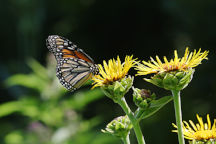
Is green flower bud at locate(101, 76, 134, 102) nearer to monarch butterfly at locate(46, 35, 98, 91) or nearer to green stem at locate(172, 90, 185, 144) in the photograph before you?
green stem at locate(172, 90, 185, 144)

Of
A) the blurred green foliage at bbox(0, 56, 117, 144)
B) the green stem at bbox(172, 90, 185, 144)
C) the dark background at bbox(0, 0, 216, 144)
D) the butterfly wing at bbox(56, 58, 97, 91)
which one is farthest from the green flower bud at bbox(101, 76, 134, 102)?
the dark background at bbox(0, 0, 216, 144)

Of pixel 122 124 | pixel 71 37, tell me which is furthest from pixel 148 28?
pixel 122 124

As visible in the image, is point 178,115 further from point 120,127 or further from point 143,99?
point 120,127

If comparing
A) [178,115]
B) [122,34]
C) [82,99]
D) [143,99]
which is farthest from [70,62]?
[122,34]

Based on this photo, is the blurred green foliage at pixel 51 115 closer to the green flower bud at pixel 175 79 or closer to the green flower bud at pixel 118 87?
the green flower bud at pixel 118 87

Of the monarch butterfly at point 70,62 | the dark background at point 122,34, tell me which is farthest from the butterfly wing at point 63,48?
the dark background at point 122,34

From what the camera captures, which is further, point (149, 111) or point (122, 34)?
point (122, 34)
